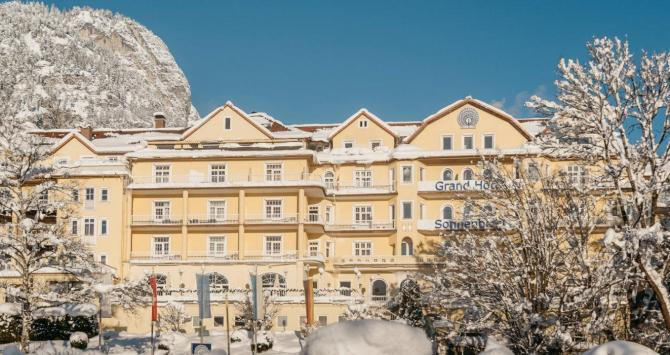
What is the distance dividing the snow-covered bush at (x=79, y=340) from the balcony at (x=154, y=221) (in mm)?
19144

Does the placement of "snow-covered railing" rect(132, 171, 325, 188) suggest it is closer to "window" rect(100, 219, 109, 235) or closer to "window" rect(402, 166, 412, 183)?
"window" rect(100, 219, 109, 235)

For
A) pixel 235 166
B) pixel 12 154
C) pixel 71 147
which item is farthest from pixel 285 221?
pixel 12 154

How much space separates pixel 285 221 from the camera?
191ft

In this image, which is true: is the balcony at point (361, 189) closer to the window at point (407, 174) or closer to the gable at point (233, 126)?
the window at point (407, 174)

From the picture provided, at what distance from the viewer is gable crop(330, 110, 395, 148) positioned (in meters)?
62.1

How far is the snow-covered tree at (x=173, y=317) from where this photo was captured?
4862 centimetres

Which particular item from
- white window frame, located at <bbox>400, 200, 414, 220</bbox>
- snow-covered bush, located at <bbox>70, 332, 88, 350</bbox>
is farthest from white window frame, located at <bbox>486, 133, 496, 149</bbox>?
snow-covered bush, located at <bbox>70, 332, 88, 350</bbox>

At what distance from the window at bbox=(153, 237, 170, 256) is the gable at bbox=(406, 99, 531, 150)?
16723 mm

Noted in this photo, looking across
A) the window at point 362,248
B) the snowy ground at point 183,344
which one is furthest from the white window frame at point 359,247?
the snowy ground at point 183,344

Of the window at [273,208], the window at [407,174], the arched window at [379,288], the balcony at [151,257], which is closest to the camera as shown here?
the balcony at [151,257]

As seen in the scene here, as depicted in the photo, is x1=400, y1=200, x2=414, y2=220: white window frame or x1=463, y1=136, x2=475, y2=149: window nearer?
x1=400, y1=200, x2=414, y2=220: white window frame

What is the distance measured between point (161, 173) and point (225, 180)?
14.0ft

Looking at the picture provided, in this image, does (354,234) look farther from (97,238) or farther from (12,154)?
(12,154)

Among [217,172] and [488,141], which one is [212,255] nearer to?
[217,172]
